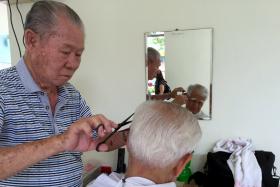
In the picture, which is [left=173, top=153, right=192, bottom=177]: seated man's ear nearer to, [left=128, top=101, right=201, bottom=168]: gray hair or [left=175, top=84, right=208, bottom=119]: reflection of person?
[left=128, top=101, right=201, bottom=168]: gray hair

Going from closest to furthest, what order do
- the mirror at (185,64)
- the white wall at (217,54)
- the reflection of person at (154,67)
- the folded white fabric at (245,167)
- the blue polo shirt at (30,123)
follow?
1. the blue polo shirt at (30,123)
2. the folded white fabric at (245,167)
3. the white wall at (217,54)
4. the mirror at (185,64)
5. the reflection of person at (154,67)

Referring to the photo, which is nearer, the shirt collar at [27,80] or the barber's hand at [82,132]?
the barber's hand at [82,132]

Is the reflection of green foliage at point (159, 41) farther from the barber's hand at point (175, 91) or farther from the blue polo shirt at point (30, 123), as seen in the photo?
the blue polo shirt at point (30, 123)

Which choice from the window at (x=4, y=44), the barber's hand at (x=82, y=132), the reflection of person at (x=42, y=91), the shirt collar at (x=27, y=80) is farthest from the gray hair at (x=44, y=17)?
the window at (x=4, y=44)

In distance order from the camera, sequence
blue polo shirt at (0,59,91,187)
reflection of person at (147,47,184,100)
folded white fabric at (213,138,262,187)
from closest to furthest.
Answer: blue polo shirt at (0,59,91,187)
folded white fabric at (213,138,262,187)
reflection of person at (147,47,184,100)

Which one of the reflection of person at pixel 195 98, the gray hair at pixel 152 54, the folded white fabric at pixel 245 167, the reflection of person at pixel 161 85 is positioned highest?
the gray hair at pixel 152 54

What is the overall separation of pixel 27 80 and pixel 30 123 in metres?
0.16

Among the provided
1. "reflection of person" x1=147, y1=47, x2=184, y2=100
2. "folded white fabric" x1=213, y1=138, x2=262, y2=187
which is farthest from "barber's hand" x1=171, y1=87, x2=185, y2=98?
"folded white fabric" x1=213, y1=138, x2=262, y2=187

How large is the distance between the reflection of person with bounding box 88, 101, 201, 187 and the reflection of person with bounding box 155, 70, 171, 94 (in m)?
1.03

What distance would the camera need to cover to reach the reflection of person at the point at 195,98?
183cm

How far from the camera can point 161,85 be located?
6.33ft

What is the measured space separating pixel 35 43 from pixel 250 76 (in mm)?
1298

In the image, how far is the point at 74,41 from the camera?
3.29 feet

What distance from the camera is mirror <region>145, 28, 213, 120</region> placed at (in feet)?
5.90
